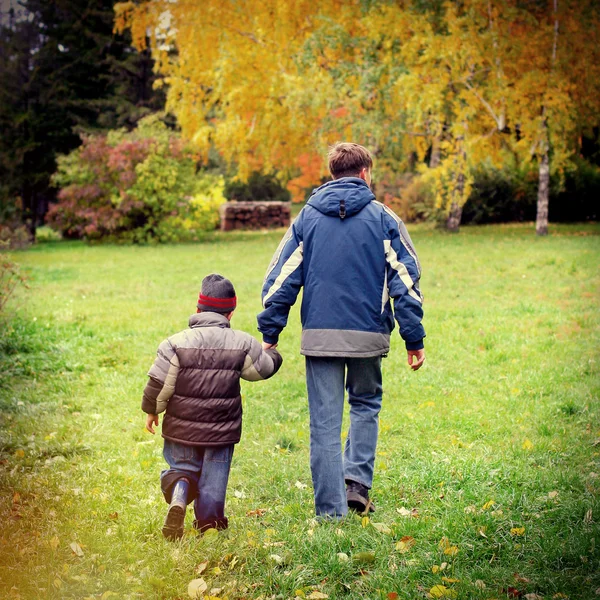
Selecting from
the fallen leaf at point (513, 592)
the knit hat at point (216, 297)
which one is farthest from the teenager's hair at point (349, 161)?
the fallen leaf at point (513, 592)

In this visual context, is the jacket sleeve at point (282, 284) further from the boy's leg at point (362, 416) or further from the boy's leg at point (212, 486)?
the boy's leg at point (212, 486)

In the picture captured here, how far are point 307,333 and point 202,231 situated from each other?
71.7 ft

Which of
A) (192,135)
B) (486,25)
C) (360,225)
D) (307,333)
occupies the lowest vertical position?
(307,333)

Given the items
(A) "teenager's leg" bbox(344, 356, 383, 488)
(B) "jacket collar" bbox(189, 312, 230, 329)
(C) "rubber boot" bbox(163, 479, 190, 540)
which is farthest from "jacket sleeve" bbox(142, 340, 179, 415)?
(A) "teenager's leg" bbox(344, 356, 383, 488)

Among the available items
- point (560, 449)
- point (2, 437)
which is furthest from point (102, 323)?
point (560, 449)

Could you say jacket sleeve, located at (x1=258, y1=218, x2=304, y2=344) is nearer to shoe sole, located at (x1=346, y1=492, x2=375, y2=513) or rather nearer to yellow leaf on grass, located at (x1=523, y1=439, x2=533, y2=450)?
shoe sole, located at (x1=346, y1=492, x2=375, y2=513)

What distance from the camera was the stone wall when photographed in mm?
30797

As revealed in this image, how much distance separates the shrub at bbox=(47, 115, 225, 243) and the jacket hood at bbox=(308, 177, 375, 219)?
19848mm

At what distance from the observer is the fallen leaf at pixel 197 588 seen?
3.51 meters

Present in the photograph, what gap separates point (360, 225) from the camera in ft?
A: 13.6

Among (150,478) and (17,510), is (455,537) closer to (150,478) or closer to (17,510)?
(150,478)

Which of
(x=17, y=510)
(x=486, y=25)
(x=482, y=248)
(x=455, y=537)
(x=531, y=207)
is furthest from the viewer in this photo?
(x=531, y=207)

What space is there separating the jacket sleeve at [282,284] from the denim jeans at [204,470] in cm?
70

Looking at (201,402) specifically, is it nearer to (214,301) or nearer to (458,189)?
(214,301)
